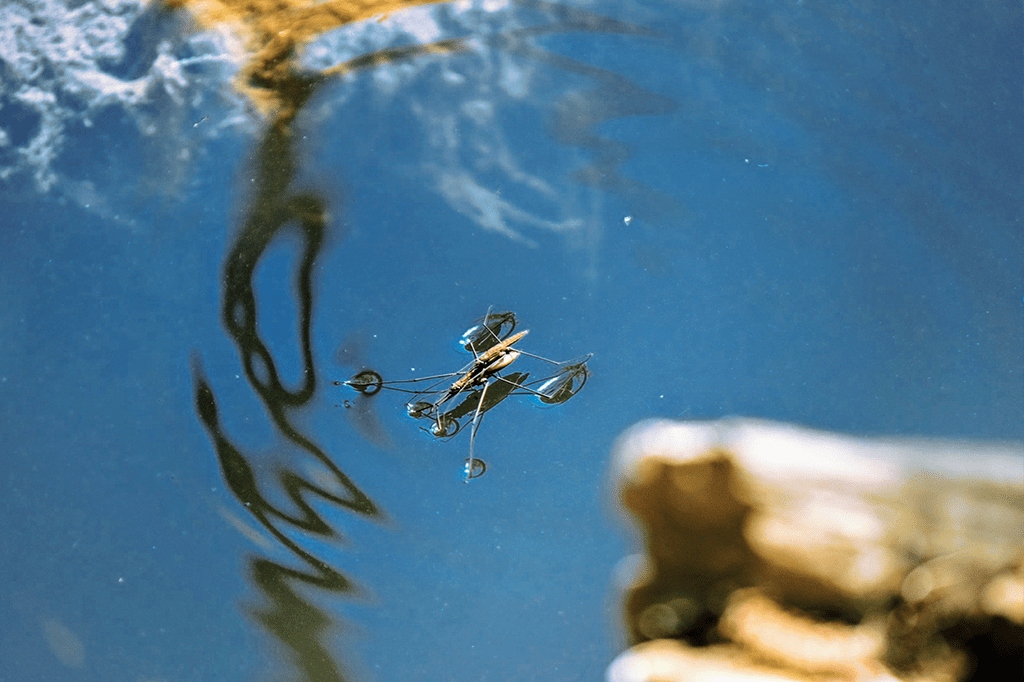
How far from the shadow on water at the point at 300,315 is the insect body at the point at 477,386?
31cm

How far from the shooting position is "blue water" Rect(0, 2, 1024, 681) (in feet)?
7.26

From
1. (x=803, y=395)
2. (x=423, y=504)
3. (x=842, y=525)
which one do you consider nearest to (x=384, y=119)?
(x=423, y=504)

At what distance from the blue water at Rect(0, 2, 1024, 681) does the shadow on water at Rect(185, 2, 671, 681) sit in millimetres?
23

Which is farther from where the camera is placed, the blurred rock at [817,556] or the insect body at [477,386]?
the insect body at [477,386]

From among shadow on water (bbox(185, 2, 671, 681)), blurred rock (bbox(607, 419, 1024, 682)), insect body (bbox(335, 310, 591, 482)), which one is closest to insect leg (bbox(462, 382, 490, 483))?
insect body (bbox(335, 310, 591, 482))

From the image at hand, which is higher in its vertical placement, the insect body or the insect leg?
the insect body

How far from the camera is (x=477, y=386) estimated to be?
7.50 feet

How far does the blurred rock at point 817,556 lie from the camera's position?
5.02ft

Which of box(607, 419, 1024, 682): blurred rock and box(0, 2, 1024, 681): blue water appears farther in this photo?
box(0, 2, 1024, 681): blue water

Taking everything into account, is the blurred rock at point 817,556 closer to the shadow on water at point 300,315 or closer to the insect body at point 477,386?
the insect body at point 477,386

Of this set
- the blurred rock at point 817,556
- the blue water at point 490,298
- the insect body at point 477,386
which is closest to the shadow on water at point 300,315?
the blue water at point 490,298

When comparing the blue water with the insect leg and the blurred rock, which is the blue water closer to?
the insect leg

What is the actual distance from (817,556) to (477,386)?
1118 mm

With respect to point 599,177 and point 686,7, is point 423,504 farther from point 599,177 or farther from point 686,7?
point 686,7
